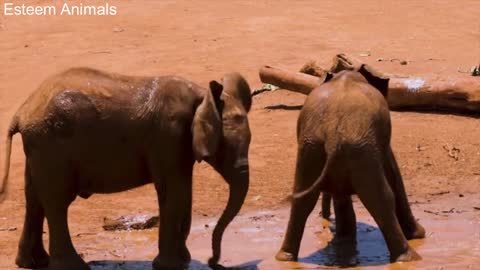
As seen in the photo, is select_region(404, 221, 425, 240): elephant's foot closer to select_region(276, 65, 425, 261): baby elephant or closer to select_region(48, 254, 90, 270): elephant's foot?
select_region(276, 65, 425, 261): baby elephant

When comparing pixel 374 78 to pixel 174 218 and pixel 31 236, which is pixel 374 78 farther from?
pixel 31 236

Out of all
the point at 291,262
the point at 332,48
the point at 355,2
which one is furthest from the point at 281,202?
the point at 355,2

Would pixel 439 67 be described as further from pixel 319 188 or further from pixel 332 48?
pixel 319 188

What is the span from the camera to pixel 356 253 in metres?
9.39

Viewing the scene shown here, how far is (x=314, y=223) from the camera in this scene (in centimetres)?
1031

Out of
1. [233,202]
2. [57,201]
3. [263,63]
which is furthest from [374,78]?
[263,63]

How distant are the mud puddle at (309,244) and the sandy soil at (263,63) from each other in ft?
0.08

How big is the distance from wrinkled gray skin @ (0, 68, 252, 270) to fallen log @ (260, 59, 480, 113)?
16.4 feet

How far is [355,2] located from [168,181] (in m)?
14.1

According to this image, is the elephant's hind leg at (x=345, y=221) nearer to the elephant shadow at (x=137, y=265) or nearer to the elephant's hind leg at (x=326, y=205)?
the elephant's hind leg at (x=326, y=205)

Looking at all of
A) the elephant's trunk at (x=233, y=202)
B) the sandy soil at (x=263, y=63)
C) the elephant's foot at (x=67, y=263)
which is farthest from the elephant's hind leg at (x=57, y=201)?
the elephant's trunk at (x=233, y=202)

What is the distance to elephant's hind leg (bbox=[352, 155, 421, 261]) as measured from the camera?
334 inches

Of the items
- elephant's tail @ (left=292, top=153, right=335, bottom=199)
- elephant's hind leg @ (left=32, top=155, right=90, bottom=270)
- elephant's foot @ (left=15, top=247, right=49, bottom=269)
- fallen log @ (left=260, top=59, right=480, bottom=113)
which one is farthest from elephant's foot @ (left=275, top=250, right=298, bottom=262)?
fallen log @ (left=260, top=59, right=480, bottom=113)

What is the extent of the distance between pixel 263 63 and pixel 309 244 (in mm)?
7464
